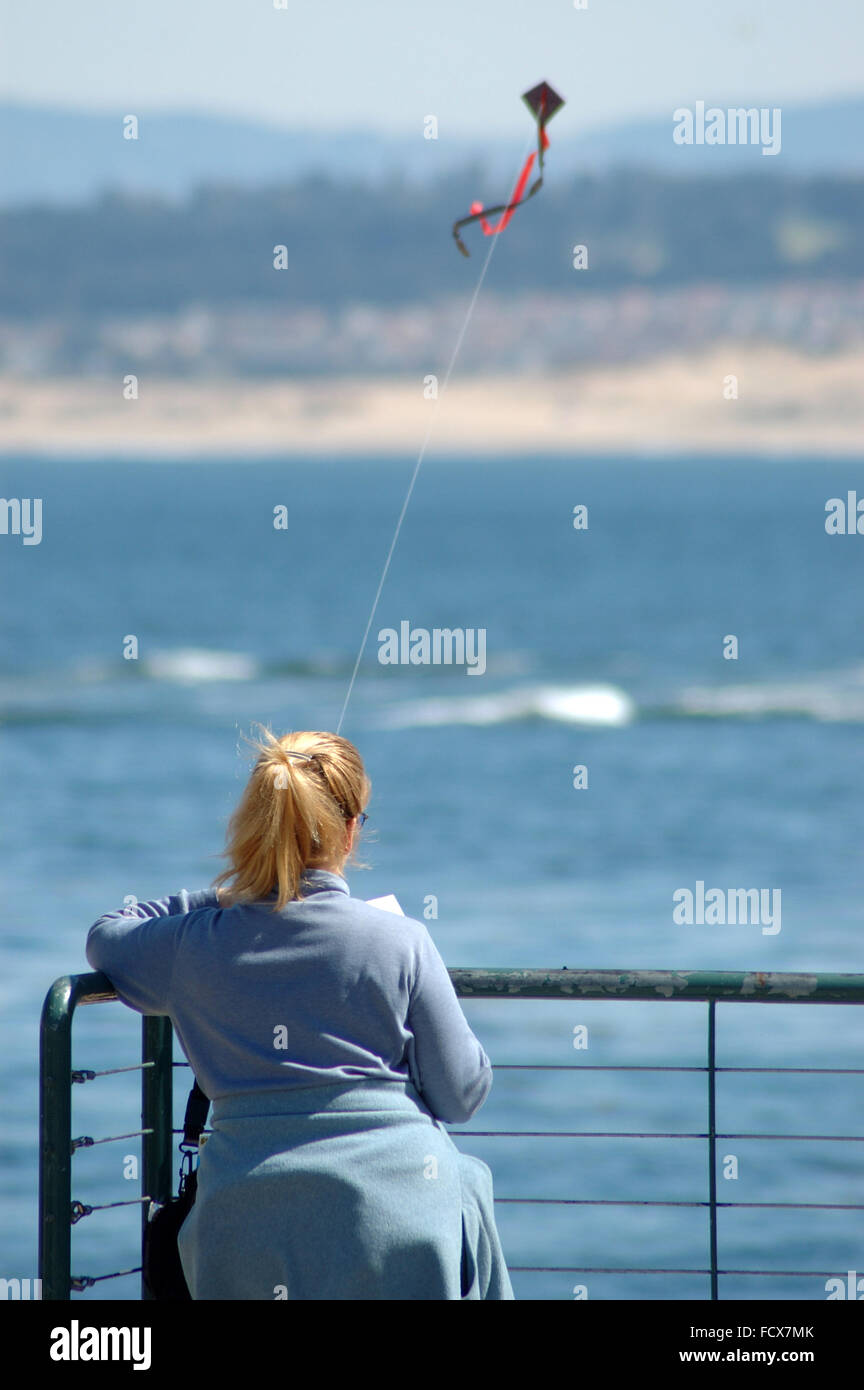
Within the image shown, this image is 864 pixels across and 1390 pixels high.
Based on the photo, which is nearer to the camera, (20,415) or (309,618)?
(309,618)

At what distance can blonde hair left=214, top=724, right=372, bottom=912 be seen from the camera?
2.75 metres

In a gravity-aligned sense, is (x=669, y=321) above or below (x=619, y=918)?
above

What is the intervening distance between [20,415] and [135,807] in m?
107

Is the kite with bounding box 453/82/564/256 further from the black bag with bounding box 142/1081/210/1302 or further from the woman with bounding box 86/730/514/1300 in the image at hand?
the black bag with bounding box 142/1081/210/1302

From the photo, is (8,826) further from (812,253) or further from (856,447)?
(856,447)

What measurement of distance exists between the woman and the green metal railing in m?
0.23

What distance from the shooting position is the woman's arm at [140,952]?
9.16 ft

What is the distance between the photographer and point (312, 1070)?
8.89 ft

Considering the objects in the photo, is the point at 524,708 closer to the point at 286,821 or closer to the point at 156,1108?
the point at 156,1108

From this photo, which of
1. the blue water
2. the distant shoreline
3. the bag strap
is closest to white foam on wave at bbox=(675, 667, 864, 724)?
the blue water

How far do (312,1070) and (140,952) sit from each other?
31 cm

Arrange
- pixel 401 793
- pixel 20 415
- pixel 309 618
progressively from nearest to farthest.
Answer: pixel 401 793 < pixel 309 618 < pixel 20 415

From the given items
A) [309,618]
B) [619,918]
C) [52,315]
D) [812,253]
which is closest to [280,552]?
[309,618]

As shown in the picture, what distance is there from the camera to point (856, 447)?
13138 centimetres
